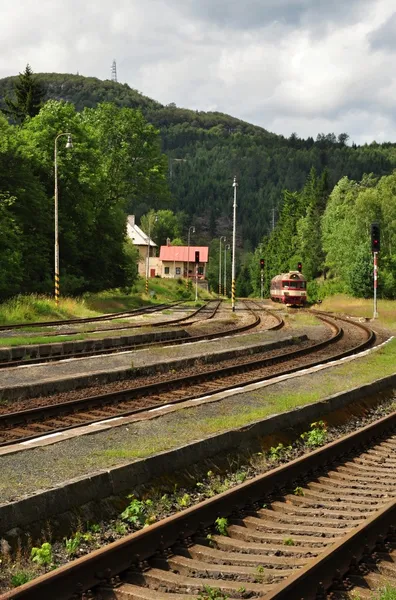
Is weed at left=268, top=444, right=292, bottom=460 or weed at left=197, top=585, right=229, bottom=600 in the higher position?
weed at left=197, top=585, right=229, bottom=600

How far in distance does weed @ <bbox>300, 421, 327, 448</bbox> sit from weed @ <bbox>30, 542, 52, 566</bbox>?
5.29 meters

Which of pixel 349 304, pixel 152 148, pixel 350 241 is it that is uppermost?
pixel 152 148

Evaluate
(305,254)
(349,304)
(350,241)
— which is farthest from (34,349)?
(305,254)

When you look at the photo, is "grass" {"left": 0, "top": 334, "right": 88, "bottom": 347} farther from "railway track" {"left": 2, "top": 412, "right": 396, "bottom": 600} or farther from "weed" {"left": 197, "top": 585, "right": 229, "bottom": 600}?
"weed" {"left": 197, "top": 585, "right": 229, "bottom": 600}

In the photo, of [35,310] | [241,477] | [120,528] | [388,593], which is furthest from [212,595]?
[35,310]

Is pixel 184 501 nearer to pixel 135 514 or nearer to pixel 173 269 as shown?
pixel 135 514

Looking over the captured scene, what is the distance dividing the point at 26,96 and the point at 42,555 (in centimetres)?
6255

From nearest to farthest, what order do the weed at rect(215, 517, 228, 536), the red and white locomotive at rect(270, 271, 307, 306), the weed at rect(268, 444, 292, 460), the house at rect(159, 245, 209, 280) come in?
the weed at rect(215, 517, 228, 536) → the weed at rect(268, 444, 292, 460) → the red and white locomotive at rect(270, 271, 307, 306) → the house at rect(159, 245, 209, 280)

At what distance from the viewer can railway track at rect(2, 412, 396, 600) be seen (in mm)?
4996

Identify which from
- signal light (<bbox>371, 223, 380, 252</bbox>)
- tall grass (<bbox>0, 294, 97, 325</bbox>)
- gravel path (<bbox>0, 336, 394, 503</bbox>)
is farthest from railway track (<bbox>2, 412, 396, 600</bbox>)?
signal light (<bbox>371, 223, 380, 252</bbox>)

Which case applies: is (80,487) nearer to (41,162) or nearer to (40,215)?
(40,215)

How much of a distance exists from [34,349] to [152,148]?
4946cm

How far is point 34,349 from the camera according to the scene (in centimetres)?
1914

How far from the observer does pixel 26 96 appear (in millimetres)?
63312
